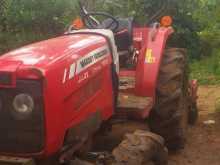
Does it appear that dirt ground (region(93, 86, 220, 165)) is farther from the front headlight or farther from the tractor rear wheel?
the front headlight

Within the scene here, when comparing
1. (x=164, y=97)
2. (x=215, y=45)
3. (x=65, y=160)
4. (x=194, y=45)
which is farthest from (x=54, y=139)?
(x=194, y=45)

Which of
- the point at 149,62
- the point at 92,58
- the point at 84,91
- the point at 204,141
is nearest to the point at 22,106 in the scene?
the point at 84,91

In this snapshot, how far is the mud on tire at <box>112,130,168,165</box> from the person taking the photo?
4332 mm

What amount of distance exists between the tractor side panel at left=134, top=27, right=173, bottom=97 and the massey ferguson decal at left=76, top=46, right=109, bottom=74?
85 cm

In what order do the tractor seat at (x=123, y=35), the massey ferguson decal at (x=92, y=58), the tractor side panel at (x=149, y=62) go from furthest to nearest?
the tractor seat at (x=123, y=35) < the tractor side panel at (x=149, y=62) < the massey ferguson decal at (x=92, y=58)

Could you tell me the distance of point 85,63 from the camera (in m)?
4.43

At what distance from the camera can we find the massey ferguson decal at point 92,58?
432cm

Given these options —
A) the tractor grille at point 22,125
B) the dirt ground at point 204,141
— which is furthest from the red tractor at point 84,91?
the dirt ground at point 204,141

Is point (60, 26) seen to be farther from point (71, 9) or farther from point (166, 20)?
point (166, 20)

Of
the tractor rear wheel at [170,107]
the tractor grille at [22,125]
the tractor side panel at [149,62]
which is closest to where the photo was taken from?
the tractor grille at [22,125]

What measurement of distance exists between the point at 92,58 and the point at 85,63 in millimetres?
183

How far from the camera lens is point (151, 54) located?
5.89 metres

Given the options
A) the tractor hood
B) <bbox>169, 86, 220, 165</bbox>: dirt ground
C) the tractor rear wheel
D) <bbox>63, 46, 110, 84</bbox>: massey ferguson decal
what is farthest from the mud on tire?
<bbox>169, 86, 220, 165</bbox>: dirt ground

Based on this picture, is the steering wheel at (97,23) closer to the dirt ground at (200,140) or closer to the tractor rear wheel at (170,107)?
the tractor rear wheel at (170,107)
